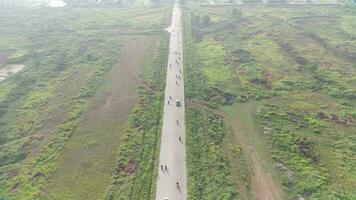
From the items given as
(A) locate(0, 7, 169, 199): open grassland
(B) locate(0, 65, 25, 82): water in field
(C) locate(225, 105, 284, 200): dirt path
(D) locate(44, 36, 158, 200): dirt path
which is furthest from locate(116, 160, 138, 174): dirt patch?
(B) locate(0, 65, 25, 82): water in field

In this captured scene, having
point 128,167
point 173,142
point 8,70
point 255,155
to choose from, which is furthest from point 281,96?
point 8,70

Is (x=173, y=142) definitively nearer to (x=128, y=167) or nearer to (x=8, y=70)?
(x=128, y=167)

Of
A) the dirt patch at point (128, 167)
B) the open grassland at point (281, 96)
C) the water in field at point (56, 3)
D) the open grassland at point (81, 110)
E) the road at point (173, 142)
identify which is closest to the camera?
the road at point (173, 142)

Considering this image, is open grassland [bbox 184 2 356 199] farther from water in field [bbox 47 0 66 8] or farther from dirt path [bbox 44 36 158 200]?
water in field [bbox 47 0 66 8]

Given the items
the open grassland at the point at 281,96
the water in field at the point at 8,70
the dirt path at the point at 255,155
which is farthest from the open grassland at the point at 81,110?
the dirt path at the point at 255,155

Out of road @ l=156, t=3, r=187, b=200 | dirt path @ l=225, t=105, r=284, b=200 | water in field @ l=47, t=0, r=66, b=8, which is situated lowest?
dirt path @ l=225, t=105, r=284, b=200

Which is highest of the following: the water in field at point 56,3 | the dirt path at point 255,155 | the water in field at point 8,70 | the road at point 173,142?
the water in field at point 56,3

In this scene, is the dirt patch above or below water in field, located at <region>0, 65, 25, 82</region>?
below

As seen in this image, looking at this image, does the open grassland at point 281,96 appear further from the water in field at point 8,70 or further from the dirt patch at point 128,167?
the water in field at point 8,70
